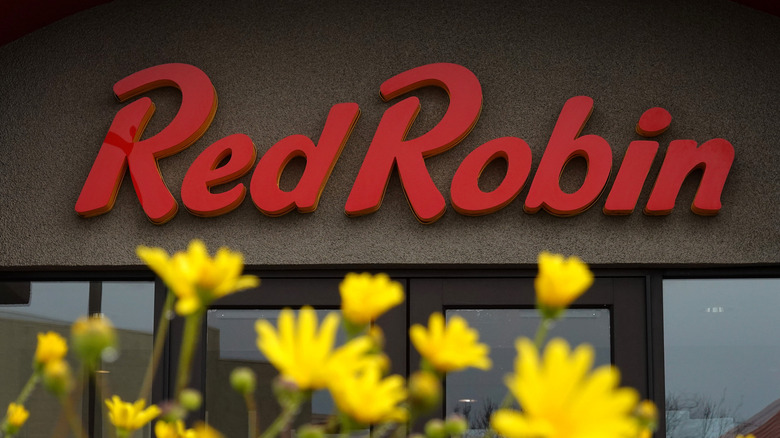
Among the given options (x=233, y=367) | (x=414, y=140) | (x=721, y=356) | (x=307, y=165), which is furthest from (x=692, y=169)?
(x=233, y=367)

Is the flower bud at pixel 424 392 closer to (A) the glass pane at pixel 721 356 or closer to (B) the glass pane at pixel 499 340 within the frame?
(B) the glass pane at pixel 499 340

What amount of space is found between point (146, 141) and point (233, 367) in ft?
3.80

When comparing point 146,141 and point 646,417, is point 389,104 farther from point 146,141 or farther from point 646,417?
point 646,417

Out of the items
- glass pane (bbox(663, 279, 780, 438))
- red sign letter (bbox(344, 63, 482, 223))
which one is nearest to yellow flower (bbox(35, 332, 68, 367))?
red sign letter (bbox(344, 63, 482, 223))

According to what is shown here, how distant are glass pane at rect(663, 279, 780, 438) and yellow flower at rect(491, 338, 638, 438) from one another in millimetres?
3583

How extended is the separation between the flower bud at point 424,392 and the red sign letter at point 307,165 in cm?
319

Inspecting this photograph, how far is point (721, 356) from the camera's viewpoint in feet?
11.9

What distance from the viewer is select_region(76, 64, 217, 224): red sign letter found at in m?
3.68

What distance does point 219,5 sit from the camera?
155 inches

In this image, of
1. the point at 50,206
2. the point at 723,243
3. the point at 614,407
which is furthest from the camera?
the point at 50,206

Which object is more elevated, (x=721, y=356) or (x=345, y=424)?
(x=345, y=424)

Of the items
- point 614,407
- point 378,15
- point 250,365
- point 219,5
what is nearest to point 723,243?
point 378,15

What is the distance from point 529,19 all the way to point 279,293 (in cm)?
179

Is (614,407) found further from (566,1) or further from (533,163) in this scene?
(566,1)
